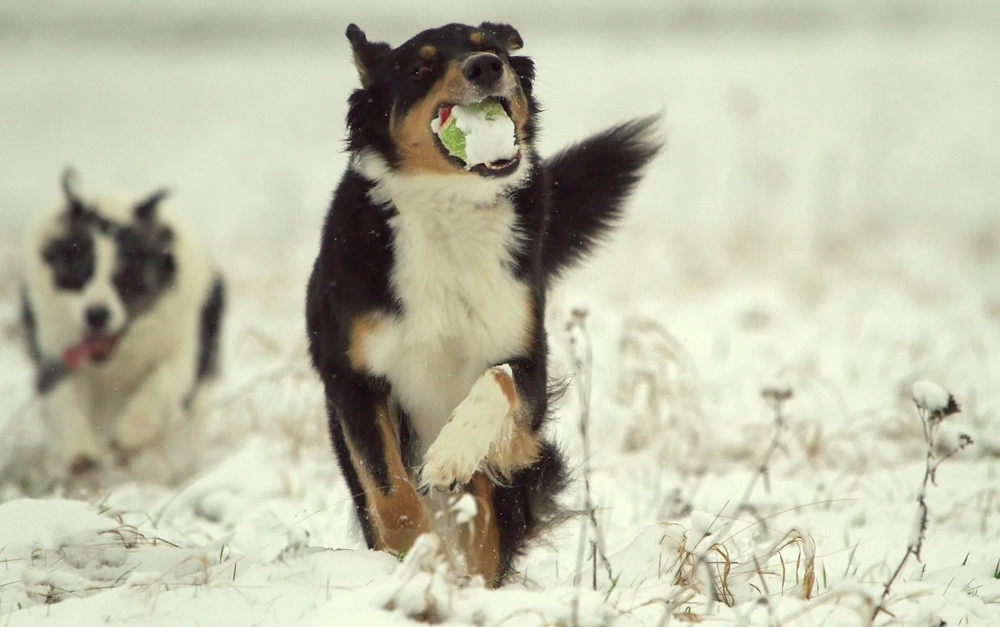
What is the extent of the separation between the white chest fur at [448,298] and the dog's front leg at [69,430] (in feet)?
12.9

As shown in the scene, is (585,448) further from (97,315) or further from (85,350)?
(85,350)

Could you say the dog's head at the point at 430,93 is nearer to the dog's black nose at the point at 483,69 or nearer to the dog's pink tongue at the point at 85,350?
the dog's black nose at the point at 483,69

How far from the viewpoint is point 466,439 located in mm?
2889

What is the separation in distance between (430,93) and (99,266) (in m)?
4.05

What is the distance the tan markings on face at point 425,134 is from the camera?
3197mm

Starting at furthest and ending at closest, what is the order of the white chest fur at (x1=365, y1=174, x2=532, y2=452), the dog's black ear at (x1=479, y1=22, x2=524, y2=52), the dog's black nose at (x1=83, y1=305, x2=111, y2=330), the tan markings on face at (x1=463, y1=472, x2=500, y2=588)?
the dog's black nose at (x1=83, y1=305, x2=111, y2=330)
the dog's black ear at (x1=479, y1=22, x2=524, y2=52)
the tan markings on face at (x1=463, y1=472, x2=500, y2=588)
the white chest fur at (x1=365, y1=174, x2=532, y2=452)

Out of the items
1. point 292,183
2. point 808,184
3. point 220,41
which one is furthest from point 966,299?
point 220,41

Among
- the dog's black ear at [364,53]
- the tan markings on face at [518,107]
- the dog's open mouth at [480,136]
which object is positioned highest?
the dog's black ear at [364,53]

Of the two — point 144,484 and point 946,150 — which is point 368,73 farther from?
point 946,150

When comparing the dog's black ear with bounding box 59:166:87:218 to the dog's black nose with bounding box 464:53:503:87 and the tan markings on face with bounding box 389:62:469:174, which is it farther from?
the dog's black nose with bounding box 464:53:503:87

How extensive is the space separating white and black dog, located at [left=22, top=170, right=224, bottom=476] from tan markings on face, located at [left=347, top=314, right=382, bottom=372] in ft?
Answer: 12.3

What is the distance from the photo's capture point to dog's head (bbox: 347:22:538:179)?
10.4 ft

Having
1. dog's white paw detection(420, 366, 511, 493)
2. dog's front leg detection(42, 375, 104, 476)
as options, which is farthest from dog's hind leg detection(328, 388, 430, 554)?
dog's front leg detection(42, 375, 104, 476)

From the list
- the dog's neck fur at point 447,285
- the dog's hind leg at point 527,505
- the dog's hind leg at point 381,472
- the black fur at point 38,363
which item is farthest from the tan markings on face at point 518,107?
the black fur at point 38,363
